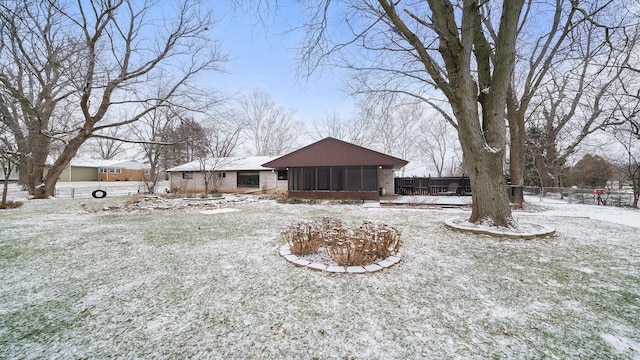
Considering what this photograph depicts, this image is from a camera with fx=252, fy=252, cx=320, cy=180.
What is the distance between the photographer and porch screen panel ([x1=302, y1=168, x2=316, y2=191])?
1558 cm

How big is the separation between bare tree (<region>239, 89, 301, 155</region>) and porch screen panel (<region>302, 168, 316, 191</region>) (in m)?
17.2

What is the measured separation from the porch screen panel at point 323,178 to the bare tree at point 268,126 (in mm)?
17831

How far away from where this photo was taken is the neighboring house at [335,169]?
46.4ft

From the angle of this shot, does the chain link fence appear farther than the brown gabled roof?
No

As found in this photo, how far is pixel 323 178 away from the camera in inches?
611

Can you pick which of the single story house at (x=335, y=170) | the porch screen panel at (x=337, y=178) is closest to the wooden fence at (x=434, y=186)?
the single story house at (x=335, y=170)

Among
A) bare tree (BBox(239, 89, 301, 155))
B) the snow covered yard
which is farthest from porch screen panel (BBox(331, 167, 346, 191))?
bare tree (BBox(239, 89, 301, 155))

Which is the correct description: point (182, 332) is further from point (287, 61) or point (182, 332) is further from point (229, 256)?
point (287, 61)

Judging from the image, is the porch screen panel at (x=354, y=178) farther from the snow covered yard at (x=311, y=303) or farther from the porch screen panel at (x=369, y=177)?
the snow covered yard at (x=311, y=303)

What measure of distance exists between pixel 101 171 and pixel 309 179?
3660 cm

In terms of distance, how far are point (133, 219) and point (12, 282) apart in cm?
503

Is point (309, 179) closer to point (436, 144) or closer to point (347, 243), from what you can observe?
point (347, 243)

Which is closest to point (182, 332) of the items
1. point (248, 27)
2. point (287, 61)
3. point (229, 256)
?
point (229, 256)

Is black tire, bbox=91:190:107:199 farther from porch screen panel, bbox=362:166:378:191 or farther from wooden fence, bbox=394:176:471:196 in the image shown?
wooden fence, bbox=394:176:471:196
